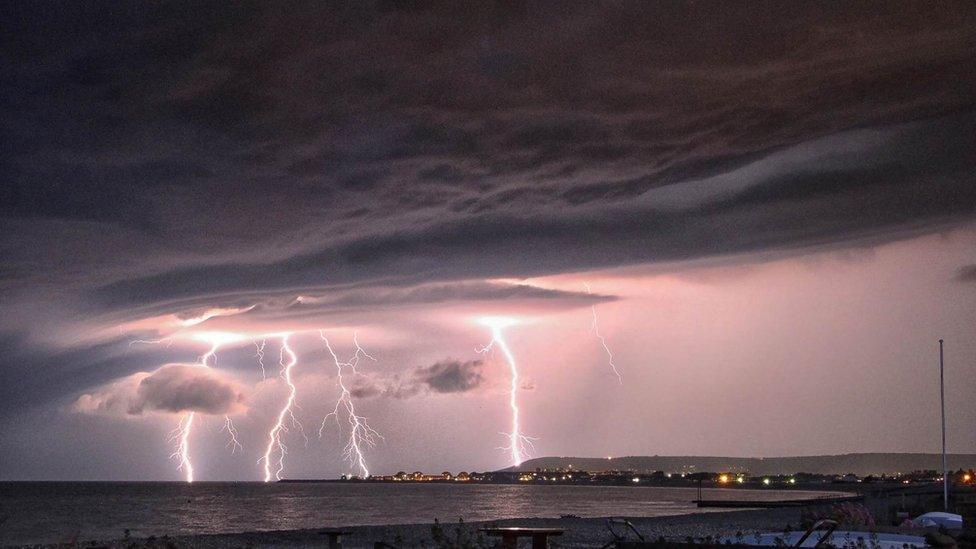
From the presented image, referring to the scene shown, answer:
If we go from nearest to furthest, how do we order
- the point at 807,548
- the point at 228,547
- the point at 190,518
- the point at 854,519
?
the point at 807,548 < the point at 854,519 < the point at 228,547 < the point at 190,518

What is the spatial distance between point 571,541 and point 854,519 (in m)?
10.1

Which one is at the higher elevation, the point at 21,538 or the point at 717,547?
the point at 717,547

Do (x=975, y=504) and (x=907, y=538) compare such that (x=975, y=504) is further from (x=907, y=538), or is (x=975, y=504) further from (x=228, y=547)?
(x=228, y=547)

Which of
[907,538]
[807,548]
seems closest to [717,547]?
[807,548]

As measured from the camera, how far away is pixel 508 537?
14.8 m

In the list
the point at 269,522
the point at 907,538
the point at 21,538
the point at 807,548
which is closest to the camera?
the point at 807,548

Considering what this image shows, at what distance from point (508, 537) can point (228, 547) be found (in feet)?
62.1

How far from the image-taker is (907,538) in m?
17.3

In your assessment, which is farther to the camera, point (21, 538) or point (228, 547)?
point (21, 538)

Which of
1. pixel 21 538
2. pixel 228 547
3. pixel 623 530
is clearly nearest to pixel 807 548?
pixel 228 547

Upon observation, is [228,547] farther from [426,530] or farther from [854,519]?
[854,519]

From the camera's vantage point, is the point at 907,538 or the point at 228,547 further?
the point at 228,547

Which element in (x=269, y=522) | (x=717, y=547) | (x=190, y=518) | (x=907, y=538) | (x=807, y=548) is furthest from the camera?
(x=190, y=518)

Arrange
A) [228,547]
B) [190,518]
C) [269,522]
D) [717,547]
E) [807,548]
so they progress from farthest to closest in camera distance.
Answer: [190,518] < [269,522] < [228,547] < [807,548] < [717,547]
